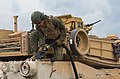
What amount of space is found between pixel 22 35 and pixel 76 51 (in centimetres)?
127

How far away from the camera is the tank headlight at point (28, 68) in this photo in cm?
665

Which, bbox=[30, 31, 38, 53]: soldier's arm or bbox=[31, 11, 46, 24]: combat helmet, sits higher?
bbox=[31, 11, 46, 24]: combat helmet

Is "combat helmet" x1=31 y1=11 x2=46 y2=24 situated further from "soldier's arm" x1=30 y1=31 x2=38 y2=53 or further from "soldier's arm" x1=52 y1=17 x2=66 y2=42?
"soldier's arm" x1=30 y1=31 x2=38 y2=53

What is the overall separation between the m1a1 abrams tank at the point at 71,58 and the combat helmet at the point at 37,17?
0.74m

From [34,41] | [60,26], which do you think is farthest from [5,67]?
[60,26]

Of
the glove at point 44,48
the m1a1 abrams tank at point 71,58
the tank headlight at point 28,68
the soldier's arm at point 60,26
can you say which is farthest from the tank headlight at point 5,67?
the soldier's arm at point 60,26

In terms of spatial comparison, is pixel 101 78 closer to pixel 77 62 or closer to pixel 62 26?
pixel 77 62

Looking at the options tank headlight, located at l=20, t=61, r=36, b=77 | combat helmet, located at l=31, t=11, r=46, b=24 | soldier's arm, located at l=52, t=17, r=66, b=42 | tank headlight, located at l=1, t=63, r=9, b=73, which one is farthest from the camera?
soldier's arm, located at l=52, t=17, r=66, b=42

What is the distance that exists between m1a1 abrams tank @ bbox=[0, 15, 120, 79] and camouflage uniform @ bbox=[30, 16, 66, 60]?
178 millimetres

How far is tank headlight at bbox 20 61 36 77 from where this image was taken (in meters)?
6.65

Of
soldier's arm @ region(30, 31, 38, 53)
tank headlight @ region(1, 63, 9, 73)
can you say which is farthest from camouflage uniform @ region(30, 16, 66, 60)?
tank headlight @ region(1, 63, 9, 73)

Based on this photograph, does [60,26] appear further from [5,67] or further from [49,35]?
[5,67]

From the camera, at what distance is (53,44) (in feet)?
25.5

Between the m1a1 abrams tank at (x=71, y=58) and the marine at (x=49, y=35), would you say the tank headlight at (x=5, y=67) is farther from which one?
the marine at (x=49, y=35)
